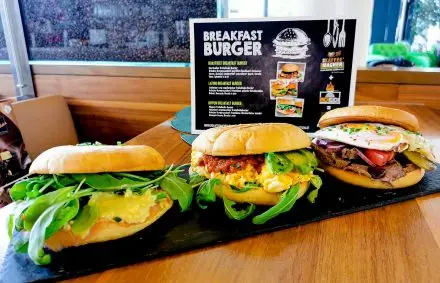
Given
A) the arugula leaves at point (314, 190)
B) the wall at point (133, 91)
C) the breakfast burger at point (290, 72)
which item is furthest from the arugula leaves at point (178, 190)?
the wall at point (133, 91)

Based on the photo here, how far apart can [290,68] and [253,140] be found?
658 mm

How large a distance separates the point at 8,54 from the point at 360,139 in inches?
123

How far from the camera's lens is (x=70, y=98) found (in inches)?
123

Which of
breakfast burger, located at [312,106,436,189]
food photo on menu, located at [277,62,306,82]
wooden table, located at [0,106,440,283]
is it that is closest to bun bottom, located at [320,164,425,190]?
breakfast burger, located at [312,106,436,189]

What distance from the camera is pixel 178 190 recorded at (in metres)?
0.99

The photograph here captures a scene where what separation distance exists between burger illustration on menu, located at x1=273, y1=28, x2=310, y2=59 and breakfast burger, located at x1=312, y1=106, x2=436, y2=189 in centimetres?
37

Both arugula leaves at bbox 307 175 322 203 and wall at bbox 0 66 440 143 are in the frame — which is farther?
wall at bbox 0 66 440 143

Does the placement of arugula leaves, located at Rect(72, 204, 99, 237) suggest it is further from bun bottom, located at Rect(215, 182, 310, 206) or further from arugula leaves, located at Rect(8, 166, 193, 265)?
bun bottom, located at Rect(215, 182, 310, 206)

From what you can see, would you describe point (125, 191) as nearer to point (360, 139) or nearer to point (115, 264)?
point (115, 264)

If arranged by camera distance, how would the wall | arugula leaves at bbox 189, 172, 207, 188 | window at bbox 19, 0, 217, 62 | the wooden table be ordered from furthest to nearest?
window at bbox 19, 0, 217, 62 < the wall < arugula leaves at bbox 189, 172, 207, 188 < the wooden table

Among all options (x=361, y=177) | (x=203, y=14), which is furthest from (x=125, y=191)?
(x=203, y=14)

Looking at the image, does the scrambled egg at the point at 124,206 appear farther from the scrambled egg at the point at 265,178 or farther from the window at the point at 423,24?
the window at the point at 423,24

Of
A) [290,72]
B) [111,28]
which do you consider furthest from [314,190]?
[111,28]

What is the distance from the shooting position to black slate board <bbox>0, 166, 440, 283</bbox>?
0.78 m
